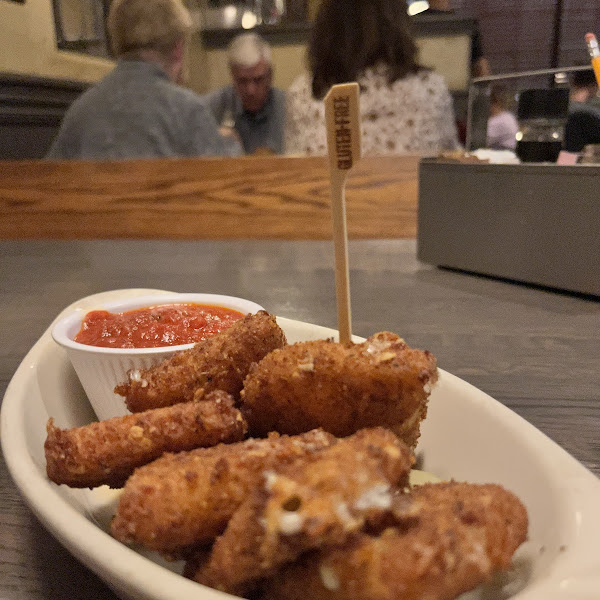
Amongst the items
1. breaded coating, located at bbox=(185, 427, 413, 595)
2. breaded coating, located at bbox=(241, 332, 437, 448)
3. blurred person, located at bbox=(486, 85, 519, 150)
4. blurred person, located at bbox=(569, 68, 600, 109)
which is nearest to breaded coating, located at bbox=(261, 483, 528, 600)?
breaded coating, located at bbox=(185, 427, 413, 595)

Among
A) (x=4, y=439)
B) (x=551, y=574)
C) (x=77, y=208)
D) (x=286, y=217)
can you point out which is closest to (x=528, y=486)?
(x=551, y=574)

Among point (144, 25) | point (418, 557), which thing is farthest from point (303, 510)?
point (144, 25)

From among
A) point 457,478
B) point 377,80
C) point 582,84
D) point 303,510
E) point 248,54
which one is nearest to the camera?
point 303,510

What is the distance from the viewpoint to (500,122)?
303cm

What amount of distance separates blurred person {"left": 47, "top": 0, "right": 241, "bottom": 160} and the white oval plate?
303 centimetres

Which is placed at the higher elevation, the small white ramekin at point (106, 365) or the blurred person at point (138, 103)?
the blurred person at point (138, 103)

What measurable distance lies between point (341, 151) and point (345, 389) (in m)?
0.35

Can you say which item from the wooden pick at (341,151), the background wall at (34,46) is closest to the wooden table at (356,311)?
the wooden pick at (341,151)

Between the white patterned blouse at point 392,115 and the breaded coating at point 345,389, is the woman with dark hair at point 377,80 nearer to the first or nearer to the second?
the white patterned blouse at point 392,115

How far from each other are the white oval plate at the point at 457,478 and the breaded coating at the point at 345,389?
3.5 inches

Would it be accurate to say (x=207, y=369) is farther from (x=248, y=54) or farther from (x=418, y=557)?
(x=248, y=54)

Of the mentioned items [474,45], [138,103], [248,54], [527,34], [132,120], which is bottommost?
[132,120]

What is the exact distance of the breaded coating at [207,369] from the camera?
32.3 inches

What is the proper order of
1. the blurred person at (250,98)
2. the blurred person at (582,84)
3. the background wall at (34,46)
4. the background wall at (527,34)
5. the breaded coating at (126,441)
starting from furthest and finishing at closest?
the background wall at (527,34) < the blurred person at (250,98) < the background wall at (34,46) < the blurred person at (582,84) < the breaded coating at (126,441)
